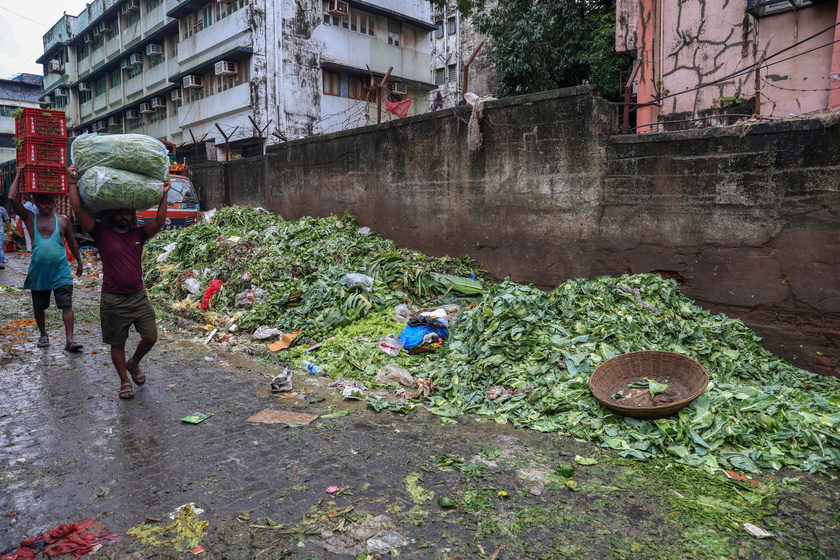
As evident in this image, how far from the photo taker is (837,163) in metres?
4.62

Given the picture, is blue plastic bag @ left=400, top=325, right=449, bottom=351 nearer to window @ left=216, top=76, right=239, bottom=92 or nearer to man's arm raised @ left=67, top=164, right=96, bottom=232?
man's arm raised @ left=67, top=164, right=96, bottom=232

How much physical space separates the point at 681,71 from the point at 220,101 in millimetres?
18044

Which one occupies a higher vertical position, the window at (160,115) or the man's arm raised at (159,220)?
the window at (160,115)

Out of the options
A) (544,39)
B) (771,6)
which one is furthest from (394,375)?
(544,39)

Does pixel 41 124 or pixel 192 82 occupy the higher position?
pixel 192 82

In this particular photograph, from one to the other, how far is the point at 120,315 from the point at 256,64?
17.7 metres

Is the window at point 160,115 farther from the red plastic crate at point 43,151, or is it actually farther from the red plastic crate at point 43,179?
the red plastic crate at point 43,179

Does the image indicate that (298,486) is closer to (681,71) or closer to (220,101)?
(681,71)

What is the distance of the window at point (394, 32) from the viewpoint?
23656mm

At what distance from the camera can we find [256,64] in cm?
1980

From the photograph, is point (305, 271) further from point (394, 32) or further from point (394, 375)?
point (394, 32)

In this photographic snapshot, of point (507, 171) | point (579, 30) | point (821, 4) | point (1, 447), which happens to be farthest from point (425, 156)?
point (579, 30)

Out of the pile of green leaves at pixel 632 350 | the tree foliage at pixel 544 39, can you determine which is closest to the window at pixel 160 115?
the tree foliage at pixel 544 39

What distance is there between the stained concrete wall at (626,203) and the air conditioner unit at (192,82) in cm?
1631
